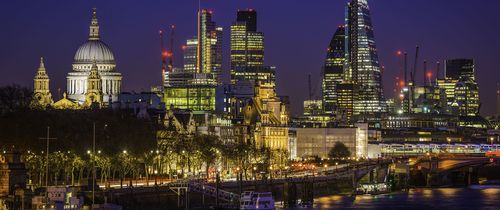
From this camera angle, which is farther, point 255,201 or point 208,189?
point 208,189

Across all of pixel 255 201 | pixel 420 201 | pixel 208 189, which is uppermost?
pixel 208 189

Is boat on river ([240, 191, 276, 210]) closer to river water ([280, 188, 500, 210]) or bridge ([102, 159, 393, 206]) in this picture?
bridge ([102, 159, 393, 206])

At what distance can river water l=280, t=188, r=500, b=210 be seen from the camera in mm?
145625

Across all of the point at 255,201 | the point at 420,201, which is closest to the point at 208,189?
the point at 255,201

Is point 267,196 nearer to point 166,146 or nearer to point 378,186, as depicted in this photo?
point 166,146

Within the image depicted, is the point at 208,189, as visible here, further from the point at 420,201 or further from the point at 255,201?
the point at 420,201

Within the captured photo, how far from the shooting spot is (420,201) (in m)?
158

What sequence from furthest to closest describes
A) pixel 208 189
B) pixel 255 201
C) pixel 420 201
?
1. pixel 420 201
2. pixel 208 189
3. pixel 255 201

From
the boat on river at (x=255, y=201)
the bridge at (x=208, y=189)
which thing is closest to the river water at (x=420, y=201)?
the bridge at (x=208, y=189)

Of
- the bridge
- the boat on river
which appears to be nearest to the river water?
the bridge

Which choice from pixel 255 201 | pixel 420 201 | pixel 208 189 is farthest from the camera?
pixel 420 201

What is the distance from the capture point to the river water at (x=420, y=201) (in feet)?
478

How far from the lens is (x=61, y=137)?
135 m

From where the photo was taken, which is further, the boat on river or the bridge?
the boat on river
